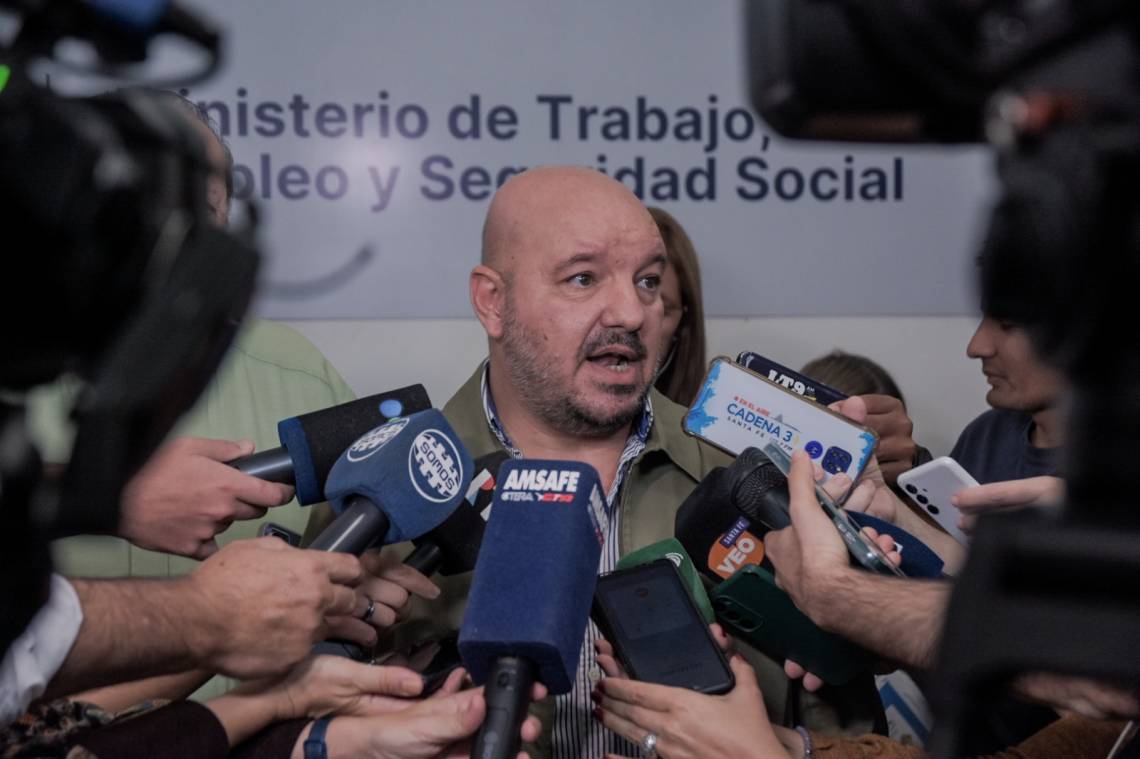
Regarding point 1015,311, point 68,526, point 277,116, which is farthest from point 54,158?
point 277,116

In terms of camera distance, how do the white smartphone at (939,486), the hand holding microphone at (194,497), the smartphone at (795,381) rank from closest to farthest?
the hand holding microphone at (194,497) < the white smartphone at (939,486) < the smartphone at (795,381)

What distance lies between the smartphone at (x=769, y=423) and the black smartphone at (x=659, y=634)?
14.2 inches

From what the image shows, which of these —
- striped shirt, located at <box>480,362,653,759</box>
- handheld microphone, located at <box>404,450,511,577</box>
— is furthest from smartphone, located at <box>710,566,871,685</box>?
handheld microphone, located at <box>404,450,511,577</box>

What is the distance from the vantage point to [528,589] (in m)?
1.41

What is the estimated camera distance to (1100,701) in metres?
1.27

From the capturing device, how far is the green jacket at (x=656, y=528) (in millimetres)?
1896

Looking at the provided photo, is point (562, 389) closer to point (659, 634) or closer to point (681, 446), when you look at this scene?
point (681, 446)

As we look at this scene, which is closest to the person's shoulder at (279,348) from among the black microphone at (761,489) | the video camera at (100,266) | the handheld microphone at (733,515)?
the handheld microphone at (733,515)

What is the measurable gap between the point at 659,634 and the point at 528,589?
262 mm

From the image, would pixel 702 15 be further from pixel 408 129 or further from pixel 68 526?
pixel 68 526

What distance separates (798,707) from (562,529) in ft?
2.19

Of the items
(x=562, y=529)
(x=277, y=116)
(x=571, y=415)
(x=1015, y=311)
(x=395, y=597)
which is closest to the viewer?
(x=1015, y=311)

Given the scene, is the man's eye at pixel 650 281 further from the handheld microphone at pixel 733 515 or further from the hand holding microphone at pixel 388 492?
the hand holding microphone at pixel 388 492

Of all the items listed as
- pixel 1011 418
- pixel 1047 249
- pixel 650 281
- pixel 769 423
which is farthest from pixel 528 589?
pixel 1011 418
